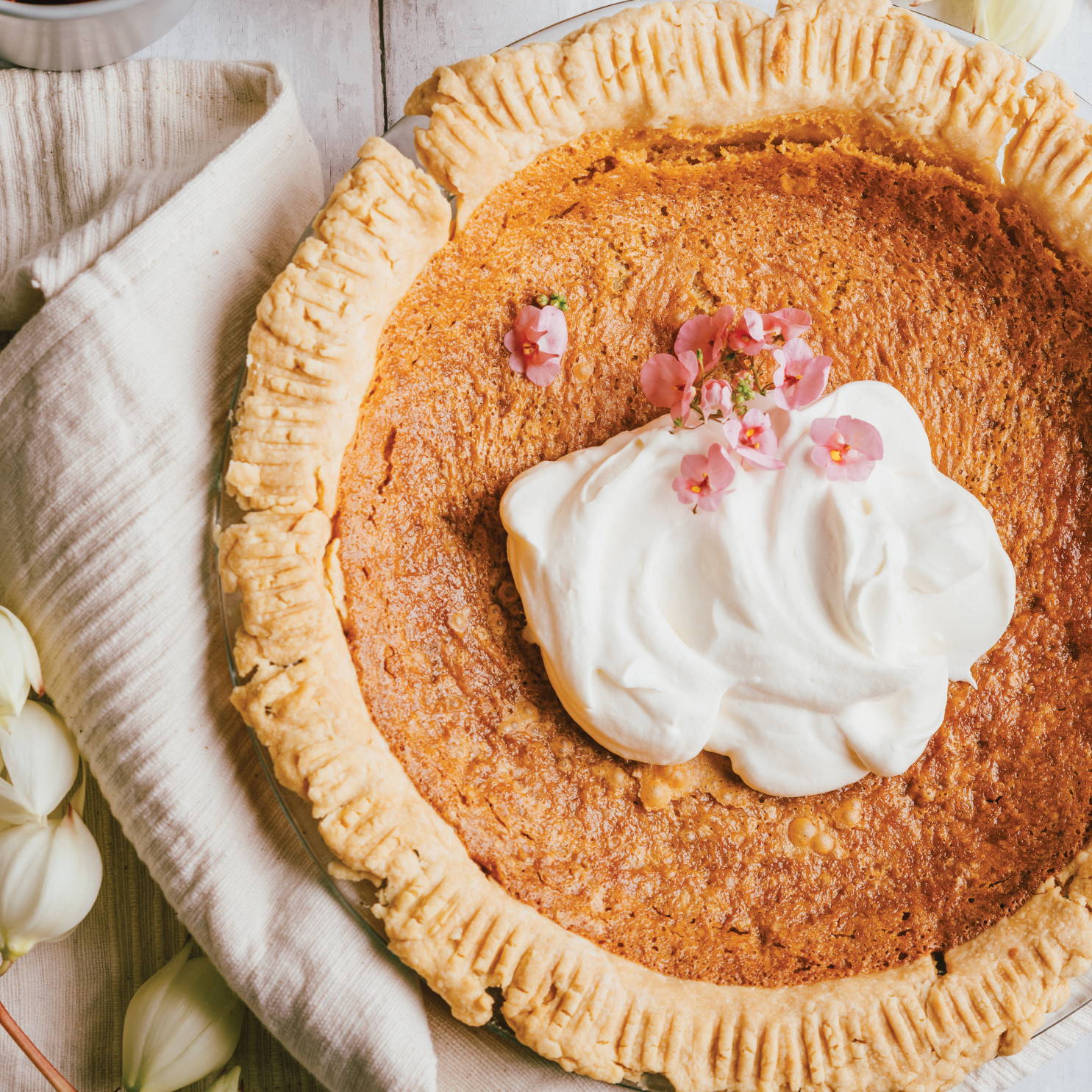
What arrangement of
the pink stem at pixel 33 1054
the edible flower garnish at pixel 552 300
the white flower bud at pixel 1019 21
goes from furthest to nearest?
the white flower bud at pixel 1019 21, the edible flower garnish at pixel 552 300, the pink stem at pixel 33 1054

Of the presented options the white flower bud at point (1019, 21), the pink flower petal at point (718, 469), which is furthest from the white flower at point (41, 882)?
the white flower bud at point (1019, 21)

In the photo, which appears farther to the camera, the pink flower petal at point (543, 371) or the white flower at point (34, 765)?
the pink flower petal at point (543, 371)

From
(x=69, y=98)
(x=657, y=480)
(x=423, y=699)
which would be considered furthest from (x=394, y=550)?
(x=69, y=98)

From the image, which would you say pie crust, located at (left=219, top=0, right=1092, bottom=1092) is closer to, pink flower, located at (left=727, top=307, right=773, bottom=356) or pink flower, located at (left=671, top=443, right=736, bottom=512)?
pink flower, located at (left=727, top=307, right=773, bottom=356)

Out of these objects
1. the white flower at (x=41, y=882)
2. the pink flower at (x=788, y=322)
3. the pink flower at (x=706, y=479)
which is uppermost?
the pink flower at (x=788, y=322)

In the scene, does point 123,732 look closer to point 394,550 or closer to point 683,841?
point 394,550

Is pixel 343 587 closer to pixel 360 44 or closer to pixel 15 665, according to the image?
pixel 15 665

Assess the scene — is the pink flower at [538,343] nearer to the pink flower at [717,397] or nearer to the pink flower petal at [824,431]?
the pink flower at [717,397]

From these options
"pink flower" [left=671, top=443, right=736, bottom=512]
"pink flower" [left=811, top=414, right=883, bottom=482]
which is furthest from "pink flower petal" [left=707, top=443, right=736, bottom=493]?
"pink flower" [left=811, top=414, right=883, bottom=482]
